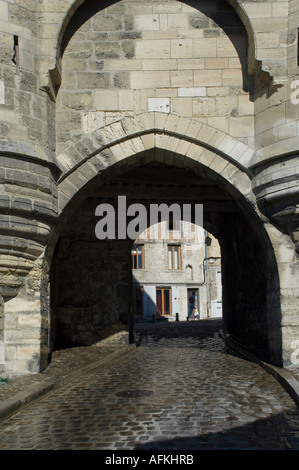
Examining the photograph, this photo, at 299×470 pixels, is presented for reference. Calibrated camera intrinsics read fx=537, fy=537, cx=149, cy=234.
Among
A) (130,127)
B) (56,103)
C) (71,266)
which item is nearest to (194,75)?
(130,127)

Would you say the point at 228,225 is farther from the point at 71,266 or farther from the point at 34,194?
the point at 34,194

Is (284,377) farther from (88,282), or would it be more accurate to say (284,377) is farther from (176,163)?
(88,282)

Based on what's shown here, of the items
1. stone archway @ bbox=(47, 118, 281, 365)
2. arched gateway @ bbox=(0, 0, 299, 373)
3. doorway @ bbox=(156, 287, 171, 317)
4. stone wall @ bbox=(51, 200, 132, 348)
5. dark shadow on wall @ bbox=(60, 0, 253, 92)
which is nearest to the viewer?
arched gateway @ bbox=(0, 0, 299, 373)

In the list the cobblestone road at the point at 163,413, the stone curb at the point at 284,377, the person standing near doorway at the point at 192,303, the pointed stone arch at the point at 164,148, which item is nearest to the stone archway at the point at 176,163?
the pointed stone arch at the point at 164,148

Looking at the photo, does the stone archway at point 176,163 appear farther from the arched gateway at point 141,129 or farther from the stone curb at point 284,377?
the stone curb at point 284,377

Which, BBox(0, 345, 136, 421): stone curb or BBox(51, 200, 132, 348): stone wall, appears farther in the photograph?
BBox(51, 200, 132, 348): stone wall

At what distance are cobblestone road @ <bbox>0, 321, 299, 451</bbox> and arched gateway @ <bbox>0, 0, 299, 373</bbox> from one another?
30.8 inches

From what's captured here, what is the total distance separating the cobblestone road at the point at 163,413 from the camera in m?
3.38

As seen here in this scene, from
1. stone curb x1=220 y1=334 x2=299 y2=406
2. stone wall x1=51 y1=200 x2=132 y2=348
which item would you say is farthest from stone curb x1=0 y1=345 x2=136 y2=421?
stone wall x1=51 y1=200 x2=132 y2=348

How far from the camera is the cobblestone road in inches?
133

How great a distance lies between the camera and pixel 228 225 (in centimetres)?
1079

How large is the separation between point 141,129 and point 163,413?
11.1 ft

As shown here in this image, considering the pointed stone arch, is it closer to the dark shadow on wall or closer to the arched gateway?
the arched gateway

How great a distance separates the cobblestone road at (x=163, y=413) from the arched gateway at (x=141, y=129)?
783 millimetres
